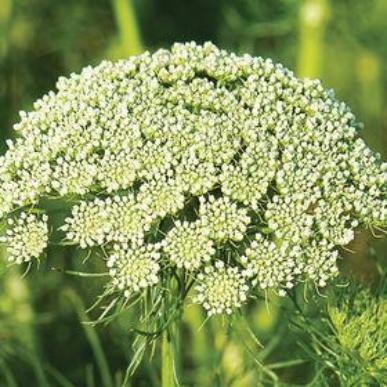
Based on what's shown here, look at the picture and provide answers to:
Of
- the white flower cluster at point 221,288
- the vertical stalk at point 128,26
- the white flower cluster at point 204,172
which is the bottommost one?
the white flower cluster at point 221,288

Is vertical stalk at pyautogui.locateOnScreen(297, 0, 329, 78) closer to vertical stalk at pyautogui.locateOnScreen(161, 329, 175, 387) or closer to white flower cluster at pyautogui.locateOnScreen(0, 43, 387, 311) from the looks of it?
white flower cluster at pyautogui.locateOnScreen(0, 43, 387, 311)

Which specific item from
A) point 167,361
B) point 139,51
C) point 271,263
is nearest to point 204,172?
point 271,263

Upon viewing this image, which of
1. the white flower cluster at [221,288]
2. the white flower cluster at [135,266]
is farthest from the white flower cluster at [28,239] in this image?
the white flower cluster at [221,288]

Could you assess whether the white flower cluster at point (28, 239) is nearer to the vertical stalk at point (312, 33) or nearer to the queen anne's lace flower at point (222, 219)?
the queen anne's lace flower at point (222, 219)

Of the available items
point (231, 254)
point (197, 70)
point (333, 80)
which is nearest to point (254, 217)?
point (231, 254)

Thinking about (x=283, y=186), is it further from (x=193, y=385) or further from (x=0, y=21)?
(x=0, y=21)

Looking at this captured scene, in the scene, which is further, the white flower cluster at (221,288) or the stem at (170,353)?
the stem at (170,353)
